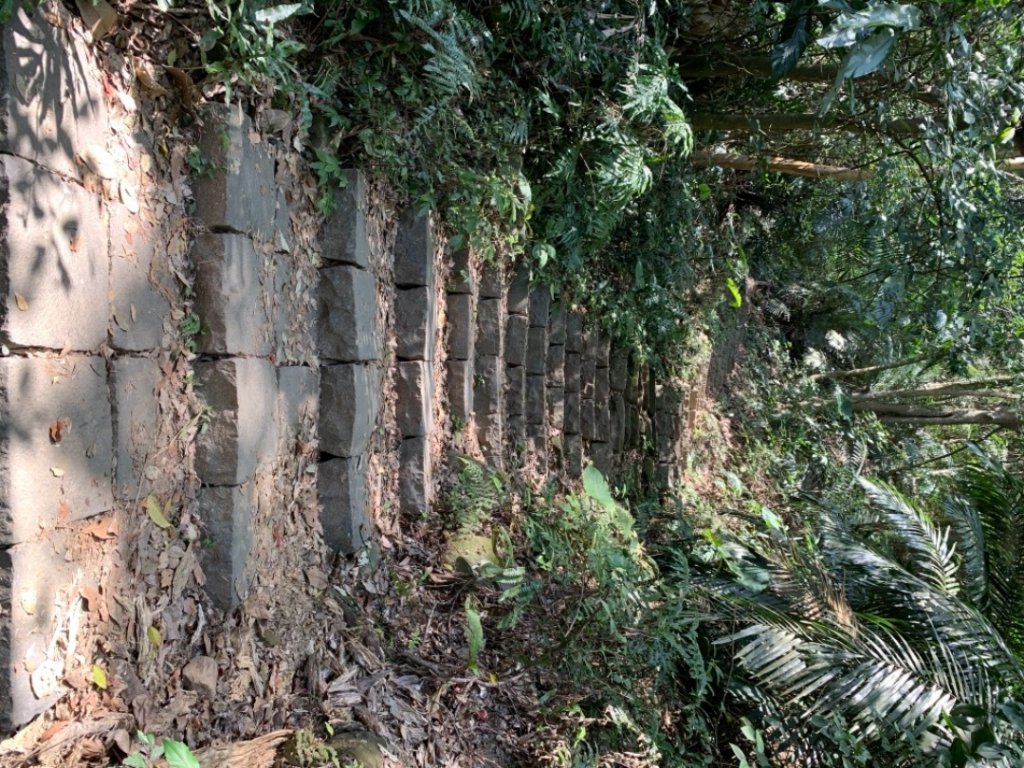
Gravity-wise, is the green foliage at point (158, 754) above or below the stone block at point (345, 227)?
below

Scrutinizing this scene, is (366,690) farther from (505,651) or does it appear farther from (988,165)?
(988,165)

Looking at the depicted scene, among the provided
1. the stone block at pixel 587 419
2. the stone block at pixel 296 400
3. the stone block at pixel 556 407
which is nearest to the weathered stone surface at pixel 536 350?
the stone block at pixel 556 407

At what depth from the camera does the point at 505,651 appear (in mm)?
3352

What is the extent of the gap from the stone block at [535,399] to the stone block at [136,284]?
3.02 metres

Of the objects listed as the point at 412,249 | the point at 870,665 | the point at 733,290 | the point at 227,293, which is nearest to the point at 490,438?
the point at 412,249

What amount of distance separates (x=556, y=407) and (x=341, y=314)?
263 centimetres

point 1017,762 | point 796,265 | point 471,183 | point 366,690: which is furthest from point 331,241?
point 796,265

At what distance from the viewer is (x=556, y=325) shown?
5230 mm

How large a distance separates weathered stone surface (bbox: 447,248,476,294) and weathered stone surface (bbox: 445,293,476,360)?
0.10 feet

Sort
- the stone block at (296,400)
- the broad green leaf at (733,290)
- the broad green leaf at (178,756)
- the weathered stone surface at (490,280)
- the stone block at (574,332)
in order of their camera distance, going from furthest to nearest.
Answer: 1. the broad green leaf at (733,290)
2. the stone block at (574,332)
3. the weathered stone surface at (490,280)
4. the stone block at (296,400)
5. the broad green leaf at (178,756)

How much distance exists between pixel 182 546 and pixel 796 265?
27.7 ft

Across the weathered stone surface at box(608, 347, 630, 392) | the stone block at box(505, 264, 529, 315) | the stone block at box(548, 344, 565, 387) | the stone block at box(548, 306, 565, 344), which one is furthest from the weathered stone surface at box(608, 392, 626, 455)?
the stone block at box(505, 264, 529, 315)

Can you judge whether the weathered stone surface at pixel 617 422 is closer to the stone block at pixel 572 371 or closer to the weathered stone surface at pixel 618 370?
the weathered stone surface at pixel 618 370

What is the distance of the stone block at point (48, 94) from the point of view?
1.55 m
